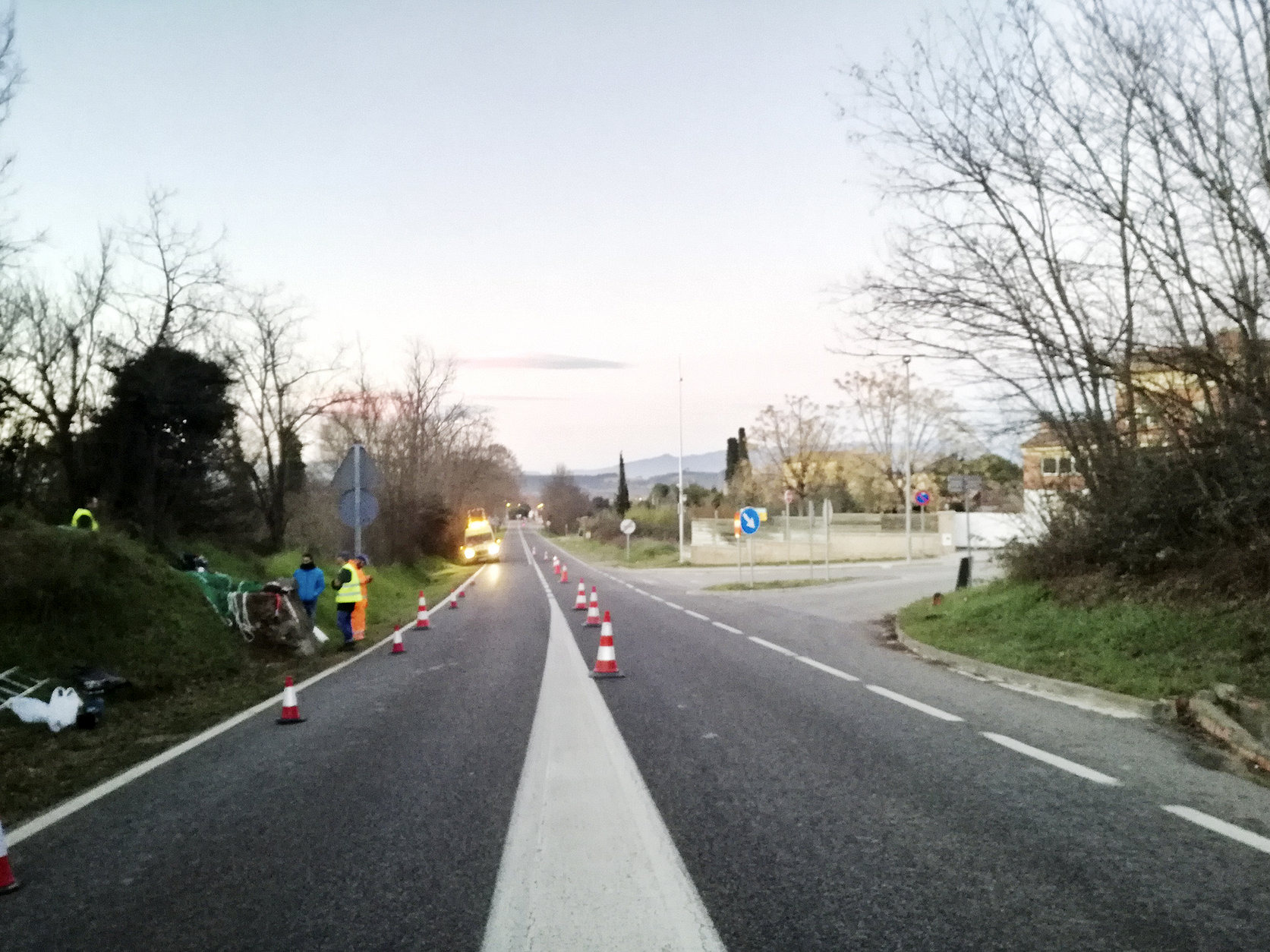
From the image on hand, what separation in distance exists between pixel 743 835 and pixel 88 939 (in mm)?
2966

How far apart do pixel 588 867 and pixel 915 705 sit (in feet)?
18.8

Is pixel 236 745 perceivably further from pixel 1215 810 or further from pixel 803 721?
pixel 1215 810

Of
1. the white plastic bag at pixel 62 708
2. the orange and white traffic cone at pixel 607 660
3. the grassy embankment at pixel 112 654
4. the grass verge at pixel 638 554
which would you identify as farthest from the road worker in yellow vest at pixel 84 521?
the grass verge at pixel 638 554

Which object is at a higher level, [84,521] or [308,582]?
[84,521]

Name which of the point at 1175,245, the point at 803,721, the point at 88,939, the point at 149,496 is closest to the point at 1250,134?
the point at 1175,245

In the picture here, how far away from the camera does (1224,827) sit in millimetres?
5555

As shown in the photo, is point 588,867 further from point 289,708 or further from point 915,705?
point 915,705

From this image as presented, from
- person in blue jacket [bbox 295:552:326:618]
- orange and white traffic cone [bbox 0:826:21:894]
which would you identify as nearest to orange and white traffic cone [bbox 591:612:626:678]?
person in blue jacket [bbox 295:552:326:618]

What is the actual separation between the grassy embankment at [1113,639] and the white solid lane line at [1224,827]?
399 cm

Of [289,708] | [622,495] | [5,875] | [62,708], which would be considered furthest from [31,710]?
[622,495]

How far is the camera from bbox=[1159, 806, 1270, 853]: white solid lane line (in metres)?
5.25

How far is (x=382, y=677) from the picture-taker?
41.2 feet

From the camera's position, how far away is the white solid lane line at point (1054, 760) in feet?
22.1

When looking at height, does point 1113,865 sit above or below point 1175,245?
below
